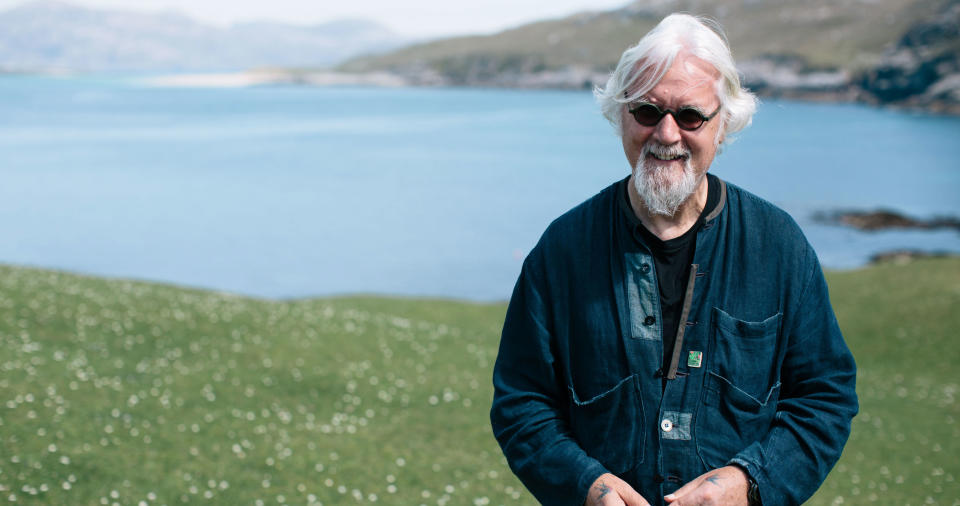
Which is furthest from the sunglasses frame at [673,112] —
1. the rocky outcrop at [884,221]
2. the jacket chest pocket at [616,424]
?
the rocky outcrop at [884,221]

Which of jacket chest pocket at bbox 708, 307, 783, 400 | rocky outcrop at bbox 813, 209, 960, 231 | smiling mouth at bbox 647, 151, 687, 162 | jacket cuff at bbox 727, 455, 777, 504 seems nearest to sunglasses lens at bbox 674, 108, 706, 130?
smiling mouth at bbox 647, 151, 687, 162

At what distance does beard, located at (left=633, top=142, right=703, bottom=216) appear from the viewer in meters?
3.62

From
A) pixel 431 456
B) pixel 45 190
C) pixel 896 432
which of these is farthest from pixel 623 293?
pixel 45 190

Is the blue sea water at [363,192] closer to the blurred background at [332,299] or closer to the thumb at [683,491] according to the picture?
the blurred background at [332,299]

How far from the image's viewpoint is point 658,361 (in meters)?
3.69

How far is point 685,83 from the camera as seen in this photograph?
354 cm

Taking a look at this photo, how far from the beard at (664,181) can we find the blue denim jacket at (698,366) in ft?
0.66

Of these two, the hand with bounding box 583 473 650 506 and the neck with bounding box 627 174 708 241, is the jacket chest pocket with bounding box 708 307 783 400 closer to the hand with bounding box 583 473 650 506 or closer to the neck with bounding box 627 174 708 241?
the neck with bounding box 627 174 708 241

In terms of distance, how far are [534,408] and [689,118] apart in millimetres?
1529

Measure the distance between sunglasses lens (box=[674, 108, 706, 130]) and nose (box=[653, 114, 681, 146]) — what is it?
0.09 feet

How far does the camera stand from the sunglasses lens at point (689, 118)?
3570 mm

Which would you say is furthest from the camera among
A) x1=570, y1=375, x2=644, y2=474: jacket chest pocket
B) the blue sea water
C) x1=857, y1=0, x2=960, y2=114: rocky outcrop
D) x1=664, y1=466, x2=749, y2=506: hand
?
x1=857, y1=0, x2=960, y2=114: rocky outcrop

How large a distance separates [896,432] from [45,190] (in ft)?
292

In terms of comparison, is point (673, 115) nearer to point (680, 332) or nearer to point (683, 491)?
point (680, 332)
